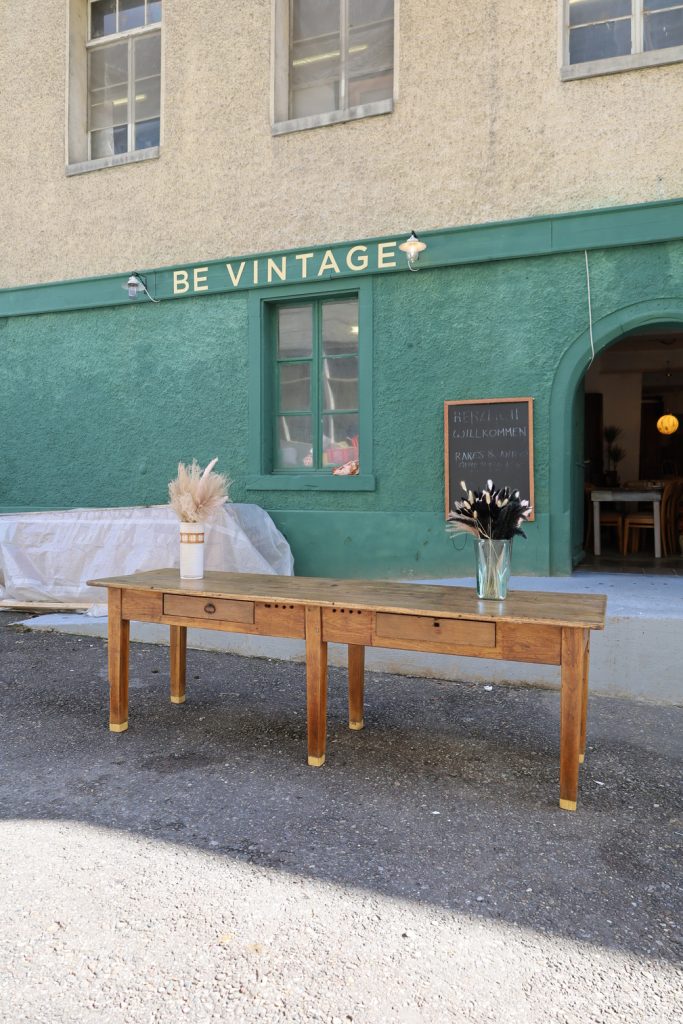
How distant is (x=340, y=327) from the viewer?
23.5 ft

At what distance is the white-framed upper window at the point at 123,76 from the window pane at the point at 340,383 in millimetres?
3290

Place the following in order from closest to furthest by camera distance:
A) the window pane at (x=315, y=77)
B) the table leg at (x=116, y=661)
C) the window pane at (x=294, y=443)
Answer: the table leg at (x=116, y=661) → the window pane at (x=315, y=77) → the window pane at (x=294, y=443)

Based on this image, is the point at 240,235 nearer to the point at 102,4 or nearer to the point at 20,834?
the point at 102,4

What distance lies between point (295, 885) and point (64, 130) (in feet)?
27.7

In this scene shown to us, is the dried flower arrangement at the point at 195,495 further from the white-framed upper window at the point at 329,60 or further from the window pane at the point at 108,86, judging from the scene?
the window pane at the point at 108,86

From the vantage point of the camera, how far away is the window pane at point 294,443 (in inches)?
290

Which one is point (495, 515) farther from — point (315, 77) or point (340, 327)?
point (315, 77)

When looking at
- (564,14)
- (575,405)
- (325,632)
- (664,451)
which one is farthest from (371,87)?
(664,451)

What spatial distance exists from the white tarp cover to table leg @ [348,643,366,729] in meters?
2.36

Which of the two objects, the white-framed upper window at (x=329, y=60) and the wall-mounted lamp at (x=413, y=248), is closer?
the wall-mounted lamp at (x=413, y=248)

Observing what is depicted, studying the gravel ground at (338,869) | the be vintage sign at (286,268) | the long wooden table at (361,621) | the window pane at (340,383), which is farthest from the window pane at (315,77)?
the gravel ground at (338,869)

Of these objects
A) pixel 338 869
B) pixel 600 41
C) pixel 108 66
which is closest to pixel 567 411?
pixel 600 41

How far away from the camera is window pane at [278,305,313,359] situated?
7.34m

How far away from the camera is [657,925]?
248cm
